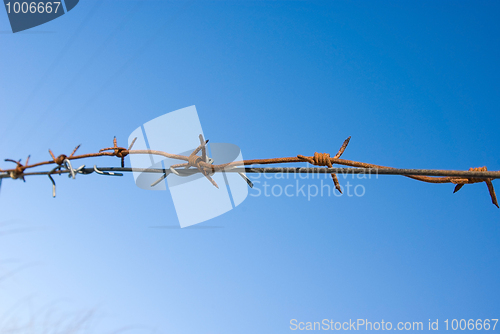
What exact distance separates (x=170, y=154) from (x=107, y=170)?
0.37 metres

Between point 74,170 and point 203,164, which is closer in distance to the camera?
point 203,164

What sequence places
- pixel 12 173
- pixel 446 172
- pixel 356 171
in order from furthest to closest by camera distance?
pixel 12 173
pixel 356 171
pixel 446 172

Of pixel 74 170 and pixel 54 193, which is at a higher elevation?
pixel 74 170

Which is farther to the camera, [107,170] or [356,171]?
[107,170]

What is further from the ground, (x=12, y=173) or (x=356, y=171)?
(x=12, y=173)

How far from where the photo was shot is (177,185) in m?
1.78

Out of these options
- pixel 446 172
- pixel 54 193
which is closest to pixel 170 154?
pixel 54 193

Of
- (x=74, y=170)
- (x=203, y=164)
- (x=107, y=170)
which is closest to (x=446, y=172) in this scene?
(x=203, y=164)

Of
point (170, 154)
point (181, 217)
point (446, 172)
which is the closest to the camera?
point (446, 172)

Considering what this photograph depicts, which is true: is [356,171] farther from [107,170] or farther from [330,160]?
[107,170]

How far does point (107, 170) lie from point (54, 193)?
0.42m

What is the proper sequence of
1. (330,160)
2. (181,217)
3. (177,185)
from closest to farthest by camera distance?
1. (330,160)
2. (177,185)
3. (181,217)

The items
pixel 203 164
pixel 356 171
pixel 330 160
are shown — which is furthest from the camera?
pixel 203 164

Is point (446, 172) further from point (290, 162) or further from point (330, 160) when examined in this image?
point (290, 162)
